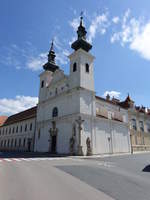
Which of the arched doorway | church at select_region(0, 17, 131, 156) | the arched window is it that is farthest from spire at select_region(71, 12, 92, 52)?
the arched doorway

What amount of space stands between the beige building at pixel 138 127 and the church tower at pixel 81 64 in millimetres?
16409

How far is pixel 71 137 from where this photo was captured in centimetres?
2273

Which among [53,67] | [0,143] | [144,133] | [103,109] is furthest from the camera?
[0,143]

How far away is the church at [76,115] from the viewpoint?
915 inches

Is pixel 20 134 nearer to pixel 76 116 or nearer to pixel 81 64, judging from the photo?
pixel 76 116

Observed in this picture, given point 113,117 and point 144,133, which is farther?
point 144,133

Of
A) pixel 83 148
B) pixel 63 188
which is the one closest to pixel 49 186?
pixel 63 188

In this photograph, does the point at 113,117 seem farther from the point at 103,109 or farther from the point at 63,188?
the point at 63,188

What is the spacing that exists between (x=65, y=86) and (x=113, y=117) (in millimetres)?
11518

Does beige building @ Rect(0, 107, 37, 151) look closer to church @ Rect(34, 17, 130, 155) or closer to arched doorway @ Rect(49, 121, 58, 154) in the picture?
church @ Rect(34, 17, 130, 155)

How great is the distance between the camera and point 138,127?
38812 mm

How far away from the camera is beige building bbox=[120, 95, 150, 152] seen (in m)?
36.5

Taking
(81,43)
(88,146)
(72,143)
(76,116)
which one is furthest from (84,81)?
(88,146)

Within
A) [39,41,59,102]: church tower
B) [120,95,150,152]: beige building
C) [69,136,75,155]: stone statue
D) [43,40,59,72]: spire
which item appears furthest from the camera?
[120,95,150,152]: beige building
